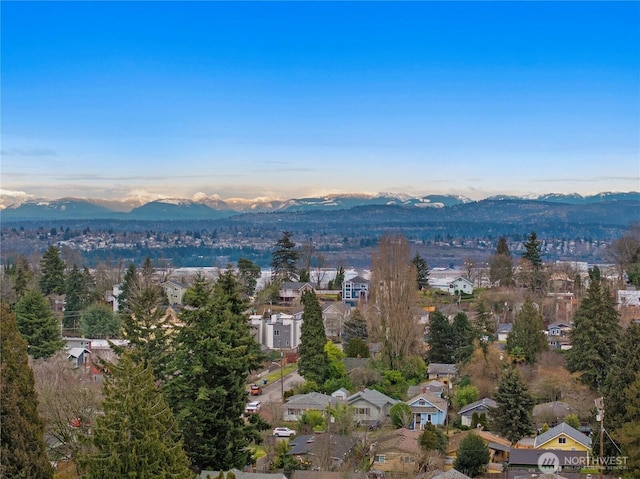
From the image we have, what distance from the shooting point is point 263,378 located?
3169 cm

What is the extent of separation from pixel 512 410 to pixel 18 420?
15158 millimetres

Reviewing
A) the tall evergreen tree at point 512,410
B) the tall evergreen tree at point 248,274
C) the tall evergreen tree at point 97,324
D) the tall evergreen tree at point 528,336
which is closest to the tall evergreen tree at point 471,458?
the tall evergreen tree at point 512,410

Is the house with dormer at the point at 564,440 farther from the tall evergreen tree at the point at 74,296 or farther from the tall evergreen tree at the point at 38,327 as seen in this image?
the tall evergreen tree at the point at 74,296

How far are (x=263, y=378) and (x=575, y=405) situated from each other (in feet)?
40.6

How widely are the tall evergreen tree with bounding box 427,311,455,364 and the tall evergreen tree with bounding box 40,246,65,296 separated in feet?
73.0

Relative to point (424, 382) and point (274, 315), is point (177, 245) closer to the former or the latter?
point (274, 315)

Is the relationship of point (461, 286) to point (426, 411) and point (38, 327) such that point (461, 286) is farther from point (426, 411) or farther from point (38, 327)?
point (38, 327)

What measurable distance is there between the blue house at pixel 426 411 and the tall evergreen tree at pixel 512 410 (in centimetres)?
256

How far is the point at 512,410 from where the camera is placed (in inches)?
900

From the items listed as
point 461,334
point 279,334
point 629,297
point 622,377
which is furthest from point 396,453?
point 629,297

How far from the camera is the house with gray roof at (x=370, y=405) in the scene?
2583cm

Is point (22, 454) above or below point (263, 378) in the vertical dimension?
above

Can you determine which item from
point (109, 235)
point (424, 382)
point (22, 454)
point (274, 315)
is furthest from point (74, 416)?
point (109, 235)

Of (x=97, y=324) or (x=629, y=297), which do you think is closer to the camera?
(x=97, y=324)
